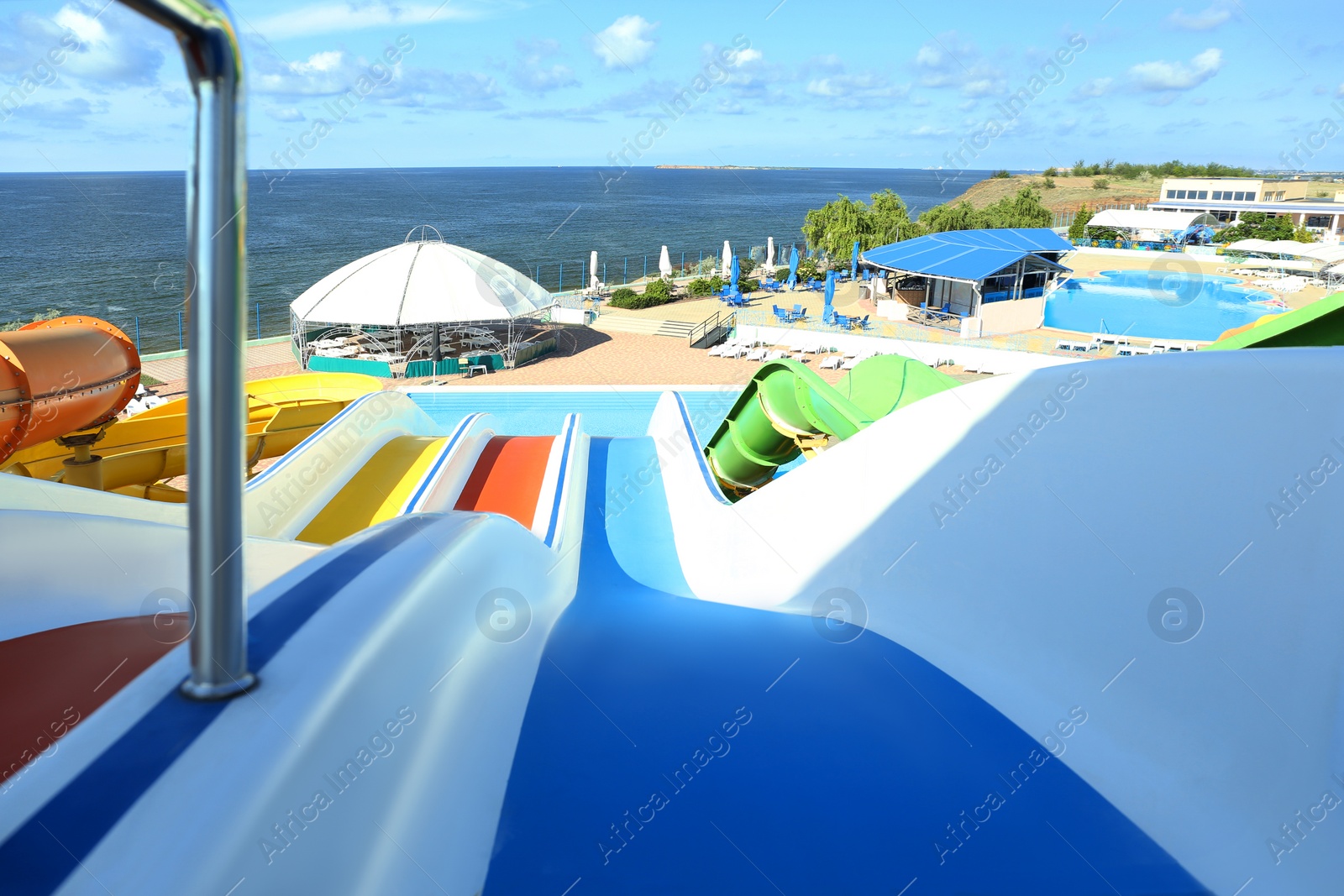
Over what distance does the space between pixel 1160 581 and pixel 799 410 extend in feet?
20.4

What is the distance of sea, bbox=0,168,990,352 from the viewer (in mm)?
30703

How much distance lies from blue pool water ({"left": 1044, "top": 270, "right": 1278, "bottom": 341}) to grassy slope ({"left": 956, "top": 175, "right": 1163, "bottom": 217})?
35.9 meters

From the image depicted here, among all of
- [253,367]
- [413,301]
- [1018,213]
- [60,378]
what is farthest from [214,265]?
[1018,213]

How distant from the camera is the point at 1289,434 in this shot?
2.36 m

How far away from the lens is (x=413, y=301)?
2023cm

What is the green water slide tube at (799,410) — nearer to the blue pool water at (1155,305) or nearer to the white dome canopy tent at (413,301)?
the white dome canopy tent at (413,301)

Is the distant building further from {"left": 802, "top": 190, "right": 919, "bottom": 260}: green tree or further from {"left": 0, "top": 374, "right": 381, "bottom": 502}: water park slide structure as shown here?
{"left": 0, "top": 374, "right": 381, "bottom": 502}: water park slide structure

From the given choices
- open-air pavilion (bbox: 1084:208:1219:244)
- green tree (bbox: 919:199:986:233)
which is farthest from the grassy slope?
green tree (bbox: 919:199:986:233)

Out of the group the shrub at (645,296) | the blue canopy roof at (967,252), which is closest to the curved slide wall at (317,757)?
the blue canopy roof at (967,252)

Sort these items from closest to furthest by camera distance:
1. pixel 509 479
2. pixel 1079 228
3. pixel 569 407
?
pixel 509 479 < pixel 569 407 < pixel 1079 228

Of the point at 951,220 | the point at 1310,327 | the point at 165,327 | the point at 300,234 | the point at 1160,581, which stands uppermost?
the point at 951,220

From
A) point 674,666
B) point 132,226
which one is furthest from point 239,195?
point 132,226

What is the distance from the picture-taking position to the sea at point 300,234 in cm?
3070

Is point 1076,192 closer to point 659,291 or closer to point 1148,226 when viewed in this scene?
point 1148,226
